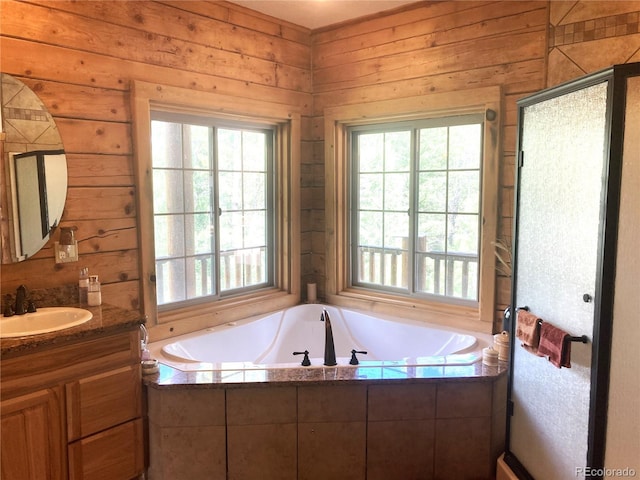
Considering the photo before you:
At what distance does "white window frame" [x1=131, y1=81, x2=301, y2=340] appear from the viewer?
274 cm

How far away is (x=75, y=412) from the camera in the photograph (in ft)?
6.69

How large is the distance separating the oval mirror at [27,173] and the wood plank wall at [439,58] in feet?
6.09

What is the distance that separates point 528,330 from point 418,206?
1.44 m

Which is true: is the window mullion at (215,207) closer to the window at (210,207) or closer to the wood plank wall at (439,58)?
the window at (210,207)

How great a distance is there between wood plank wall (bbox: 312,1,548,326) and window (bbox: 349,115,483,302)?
23cm

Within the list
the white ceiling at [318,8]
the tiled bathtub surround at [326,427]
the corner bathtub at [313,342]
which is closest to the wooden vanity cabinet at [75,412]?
the tiled bathtub surround at [326,427]

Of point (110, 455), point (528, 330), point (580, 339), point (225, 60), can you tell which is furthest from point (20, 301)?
point (580, 339)

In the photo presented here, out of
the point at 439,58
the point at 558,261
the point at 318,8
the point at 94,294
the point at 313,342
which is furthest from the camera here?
the point at 313,342

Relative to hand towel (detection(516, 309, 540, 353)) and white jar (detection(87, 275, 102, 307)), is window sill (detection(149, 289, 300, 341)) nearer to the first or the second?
white jar (detection(87, 275, 102, 307))

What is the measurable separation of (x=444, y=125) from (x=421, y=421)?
71.8 inches

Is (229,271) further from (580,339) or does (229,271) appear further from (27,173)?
(580,339)

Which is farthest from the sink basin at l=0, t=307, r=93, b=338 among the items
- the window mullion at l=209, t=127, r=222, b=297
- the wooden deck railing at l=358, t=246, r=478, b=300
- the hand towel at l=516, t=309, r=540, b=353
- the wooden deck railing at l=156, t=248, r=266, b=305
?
the wooden deck railing at l=358, t=246, r=478, b=300

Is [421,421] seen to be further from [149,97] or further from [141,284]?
[149,97]

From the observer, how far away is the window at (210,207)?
300 centimetres
